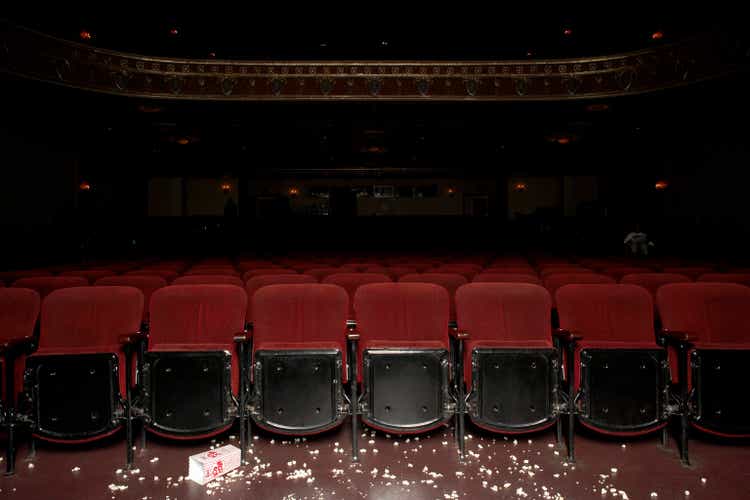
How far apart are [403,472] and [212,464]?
100 cm

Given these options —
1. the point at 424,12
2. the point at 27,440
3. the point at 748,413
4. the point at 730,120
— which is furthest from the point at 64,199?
the point at 730,120

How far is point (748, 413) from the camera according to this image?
2.85 meters

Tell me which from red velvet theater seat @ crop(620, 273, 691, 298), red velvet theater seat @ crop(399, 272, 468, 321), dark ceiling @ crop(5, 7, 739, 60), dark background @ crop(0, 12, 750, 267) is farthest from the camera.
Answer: dark background @ crop(0, 12, 750, 267)

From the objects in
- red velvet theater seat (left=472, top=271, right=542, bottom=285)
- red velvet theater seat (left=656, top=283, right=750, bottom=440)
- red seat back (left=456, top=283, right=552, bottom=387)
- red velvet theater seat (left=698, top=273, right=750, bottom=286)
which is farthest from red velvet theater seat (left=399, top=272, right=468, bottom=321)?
red velvet theater seat (left=698, top=273, right=750, bottom=286)

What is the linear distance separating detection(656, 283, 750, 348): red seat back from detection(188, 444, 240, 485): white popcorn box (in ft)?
9.15

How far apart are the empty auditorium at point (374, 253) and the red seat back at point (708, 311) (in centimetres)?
1

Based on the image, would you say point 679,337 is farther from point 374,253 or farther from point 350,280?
point 374,253

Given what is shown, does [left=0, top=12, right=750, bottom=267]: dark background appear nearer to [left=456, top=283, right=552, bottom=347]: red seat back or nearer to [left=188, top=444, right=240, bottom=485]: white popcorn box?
[left=456, top=283, right=552, bottom=347]: red seat back

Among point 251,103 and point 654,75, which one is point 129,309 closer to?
point 251,103

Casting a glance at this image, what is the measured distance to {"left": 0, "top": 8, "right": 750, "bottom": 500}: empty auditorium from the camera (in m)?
2.85

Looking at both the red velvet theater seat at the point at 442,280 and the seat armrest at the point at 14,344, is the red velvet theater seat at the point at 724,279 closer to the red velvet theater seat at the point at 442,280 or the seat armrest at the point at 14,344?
the red velvet theater seat at the point at 442,280

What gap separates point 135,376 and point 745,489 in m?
3.36

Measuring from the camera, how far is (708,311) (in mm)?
3297

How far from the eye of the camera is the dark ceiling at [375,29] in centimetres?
919
